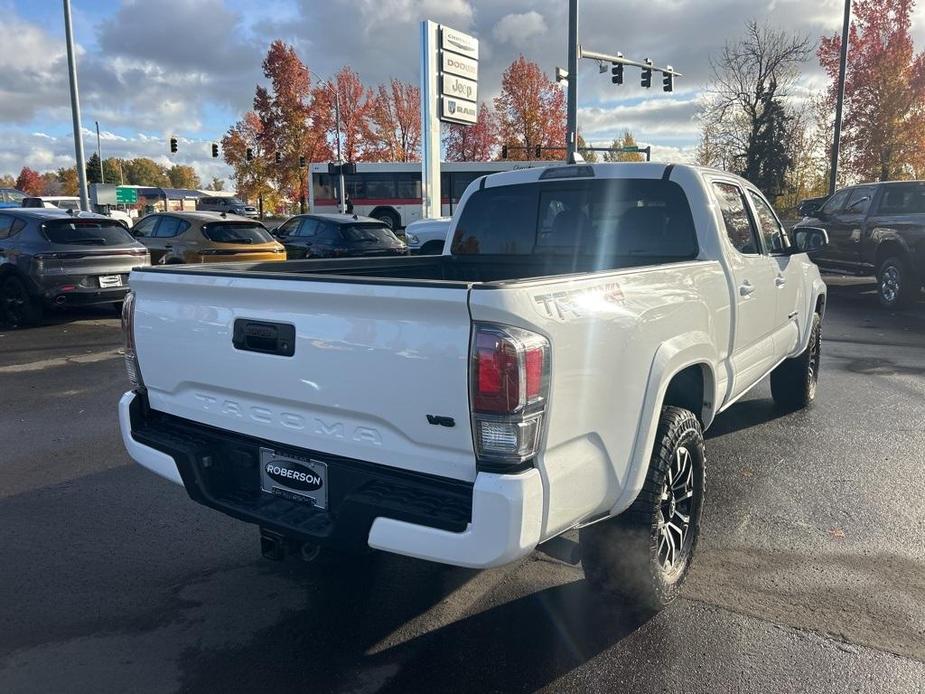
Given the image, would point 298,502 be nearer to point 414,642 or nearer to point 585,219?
point 414,642

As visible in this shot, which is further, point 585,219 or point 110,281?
point 110,281

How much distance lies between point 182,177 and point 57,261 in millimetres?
148053

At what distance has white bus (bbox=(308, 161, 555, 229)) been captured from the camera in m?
34.1

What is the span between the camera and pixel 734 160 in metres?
37.0

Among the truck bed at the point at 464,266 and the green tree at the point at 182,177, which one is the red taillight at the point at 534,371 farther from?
the green tree at the point at 182,177

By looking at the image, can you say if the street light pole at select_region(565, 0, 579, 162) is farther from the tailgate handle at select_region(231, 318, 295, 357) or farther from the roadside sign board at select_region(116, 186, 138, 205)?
the roadside sign board at select_region(116, 186, 138, 205)

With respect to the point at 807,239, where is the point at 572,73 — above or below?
above

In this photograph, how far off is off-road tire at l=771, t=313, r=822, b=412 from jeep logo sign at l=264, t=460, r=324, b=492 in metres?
4.76

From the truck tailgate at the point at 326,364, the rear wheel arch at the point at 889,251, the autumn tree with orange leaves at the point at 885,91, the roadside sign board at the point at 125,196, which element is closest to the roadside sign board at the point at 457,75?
the rear wheel arch at the point at 889,251

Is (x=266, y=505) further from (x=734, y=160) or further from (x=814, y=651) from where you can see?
(x=734, y=160)

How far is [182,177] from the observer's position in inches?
5733

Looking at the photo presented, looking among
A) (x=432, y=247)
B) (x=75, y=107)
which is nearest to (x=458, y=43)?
(x=432, y=247)

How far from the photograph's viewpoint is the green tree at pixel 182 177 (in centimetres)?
14525

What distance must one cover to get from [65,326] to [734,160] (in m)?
33.9
